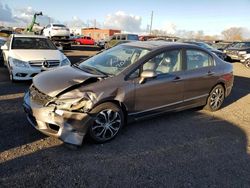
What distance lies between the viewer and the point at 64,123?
12.6 ft

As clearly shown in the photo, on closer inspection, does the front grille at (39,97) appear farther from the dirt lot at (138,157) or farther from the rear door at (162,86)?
the rear door at (162,86)

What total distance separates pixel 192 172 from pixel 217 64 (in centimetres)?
336

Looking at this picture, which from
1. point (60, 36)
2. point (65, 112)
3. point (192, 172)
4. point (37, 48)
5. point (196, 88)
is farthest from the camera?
point (60, 36)

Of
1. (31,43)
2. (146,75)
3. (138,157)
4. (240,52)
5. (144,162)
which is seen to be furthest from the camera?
(240,52)

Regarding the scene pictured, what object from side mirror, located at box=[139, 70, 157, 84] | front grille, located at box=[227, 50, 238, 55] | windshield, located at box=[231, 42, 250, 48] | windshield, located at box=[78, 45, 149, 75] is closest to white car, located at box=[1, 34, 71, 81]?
windshield, located at box=[78, 45, 149, 75]

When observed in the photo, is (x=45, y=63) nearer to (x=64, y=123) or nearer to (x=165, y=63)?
(x=165, y=63)

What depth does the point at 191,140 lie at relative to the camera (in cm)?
457

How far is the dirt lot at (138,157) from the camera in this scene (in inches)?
129

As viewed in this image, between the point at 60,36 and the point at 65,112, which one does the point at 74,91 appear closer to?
Result: the point at 65,112

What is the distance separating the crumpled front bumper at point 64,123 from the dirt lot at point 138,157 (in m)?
0.24

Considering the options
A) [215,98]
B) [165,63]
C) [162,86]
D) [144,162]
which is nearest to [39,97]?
[144,162]

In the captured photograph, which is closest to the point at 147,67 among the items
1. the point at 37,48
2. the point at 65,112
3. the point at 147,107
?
the point at 147,107

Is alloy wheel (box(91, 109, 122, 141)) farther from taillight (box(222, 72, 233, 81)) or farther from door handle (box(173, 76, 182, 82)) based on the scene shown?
taillight (box(222, 72, 233, 81))

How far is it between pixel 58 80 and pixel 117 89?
0.99 metres
